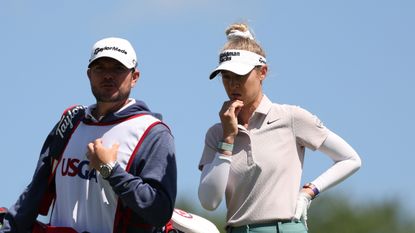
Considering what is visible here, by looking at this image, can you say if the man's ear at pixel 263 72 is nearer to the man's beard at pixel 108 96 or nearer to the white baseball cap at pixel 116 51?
the white baseball cap at pixel 116 51

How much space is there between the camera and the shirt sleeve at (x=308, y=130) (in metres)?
8.78

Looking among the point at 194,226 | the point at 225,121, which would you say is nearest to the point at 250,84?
the point at 225,121

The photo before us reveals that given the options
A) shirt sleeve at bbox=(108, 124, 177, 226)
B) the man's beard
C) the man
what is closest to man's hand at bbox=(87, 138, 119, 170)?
the man

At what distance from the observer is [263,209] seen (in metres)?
8.53

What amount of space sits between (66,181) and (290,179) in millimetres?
1602

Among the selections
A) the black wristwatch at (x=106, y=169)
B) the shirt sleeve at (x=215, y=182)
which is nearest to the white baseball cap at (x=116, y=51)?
the black wristwatch at (x=106, y=169)

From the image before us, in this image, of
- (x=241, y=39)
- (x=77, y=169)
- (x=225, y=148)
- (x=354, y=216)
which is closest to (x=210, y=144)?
(x=225, y=148)

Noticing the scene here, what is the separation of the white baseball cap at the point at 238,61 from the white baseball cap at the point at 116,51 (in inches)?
27.2

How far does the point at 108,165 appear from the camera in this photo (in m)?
7.89

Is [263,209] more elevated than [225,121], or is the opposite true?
[225,121]

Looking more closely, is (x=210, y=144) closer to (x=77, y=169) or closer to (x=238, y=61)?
(x=238, y=61)

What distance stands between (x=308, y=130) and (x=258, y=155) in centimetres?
44

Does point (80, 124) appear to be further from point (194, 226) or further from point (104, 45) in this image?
point (194, 226)

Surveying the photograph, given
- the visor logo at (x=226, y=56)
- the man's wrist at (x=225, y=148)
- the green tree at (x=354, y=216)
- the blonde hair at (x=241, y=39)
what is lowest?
the green tree at (x=354, y=216)
